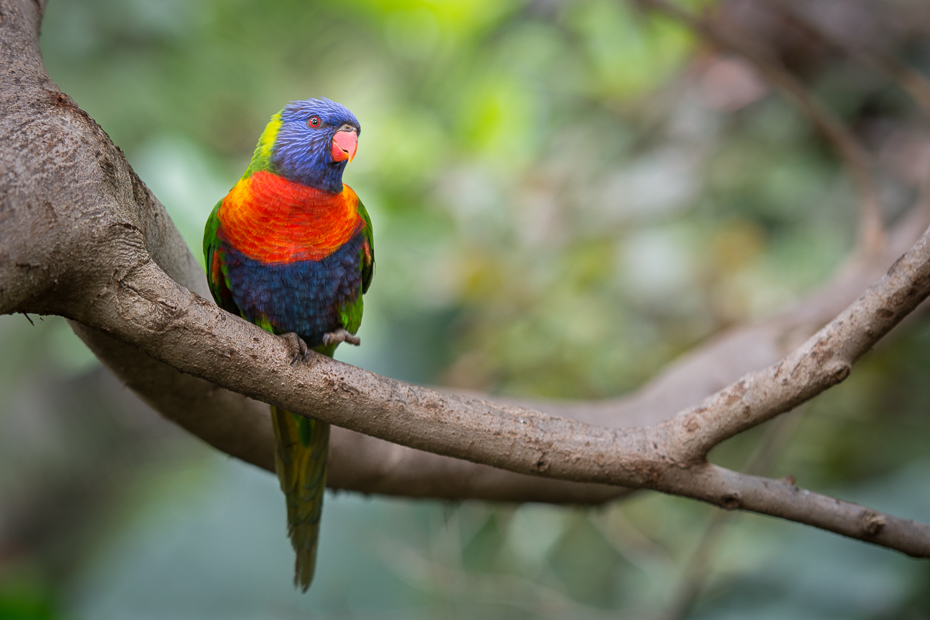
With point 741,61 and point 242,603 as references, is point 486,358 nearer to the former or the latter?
point 242,603

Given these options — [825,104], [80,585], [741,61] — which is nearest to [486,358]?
[741,61]

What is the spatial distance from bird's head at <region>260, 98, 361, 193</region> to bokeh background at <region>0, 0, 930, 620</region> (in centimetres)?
111

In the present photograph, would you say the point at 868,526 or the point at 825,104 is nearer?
the point at 868,526

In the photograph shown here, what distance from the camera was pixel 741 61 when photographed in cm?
305

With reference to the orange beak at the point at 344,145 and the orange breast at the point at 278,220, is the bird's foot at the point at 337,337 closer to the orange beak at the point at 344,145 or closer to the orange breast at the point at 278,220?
the orange breast at the point at 278,220

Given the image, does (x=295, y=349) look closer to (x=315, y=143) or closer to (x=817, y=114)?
(x=315, y=143)

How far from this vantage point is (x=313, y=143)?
1337mm

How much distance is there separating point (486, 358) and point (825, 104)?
2.10 meters

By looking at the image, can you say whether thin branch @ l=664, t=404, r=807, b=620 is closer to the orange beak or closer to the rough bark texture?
the rough bark texture

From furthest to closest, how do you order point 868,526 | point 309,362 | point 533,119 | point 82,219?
point 533,119 → point 868,526 → point 309,362 → point 82,219

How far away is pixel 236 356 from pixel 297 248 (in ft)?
1.39

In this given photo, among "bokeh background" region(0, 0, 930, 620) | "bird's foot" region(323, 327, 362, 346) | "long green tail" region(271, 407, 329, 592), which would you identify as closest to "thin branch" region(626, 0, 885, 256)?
"bokeh background" region(0, 0, 930, 620)

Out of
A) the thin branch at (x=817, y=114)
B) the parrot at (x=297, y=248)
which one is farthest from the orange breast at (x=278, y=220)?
the thin branch at (x=817, y=114)

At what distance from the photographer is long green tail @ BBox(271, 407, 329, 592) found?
53.6 inches
